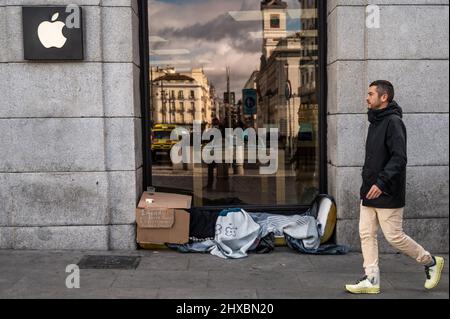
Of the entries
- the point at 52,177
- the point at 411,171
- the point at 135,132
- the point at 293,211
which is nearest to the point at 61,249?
the point at 52,177

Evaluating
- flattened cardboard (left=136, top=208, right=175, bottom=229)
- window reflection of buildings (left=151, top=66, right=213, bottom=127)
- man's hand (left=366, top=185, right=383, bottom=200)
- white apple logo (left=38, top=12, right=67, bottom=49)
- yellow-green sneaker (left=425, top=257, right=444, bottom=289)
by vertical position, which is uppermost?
white apple logo (left=38, top=12, right=67, bottom=49)

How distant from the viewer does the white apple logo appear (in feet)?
22.2

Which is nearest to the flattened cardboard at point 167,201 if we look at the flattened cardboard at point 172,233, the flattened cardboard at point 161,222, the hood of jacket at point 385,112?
the flattened cardboard at point 161,222

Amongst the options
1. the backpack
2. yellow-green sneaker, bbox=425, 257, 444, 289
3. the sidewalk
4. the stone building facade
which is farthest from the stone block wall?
yellow-green sneaker, bbox=425, 257, 444, 289

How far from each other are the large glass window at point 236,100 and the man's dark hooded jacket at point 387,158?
2.47 metres

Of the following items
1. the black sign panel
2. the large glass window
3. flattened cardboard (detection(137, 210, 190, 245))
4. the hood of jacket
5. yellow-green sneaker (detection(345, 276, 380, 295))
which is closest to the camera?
the hood of jacket

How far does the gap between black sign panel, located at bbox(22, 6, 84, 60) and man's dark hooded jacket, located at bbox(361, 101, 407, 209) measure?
363 centimetres

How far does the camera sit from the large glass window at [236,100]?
7.88 m

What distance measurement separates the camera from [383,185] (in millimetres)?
5145

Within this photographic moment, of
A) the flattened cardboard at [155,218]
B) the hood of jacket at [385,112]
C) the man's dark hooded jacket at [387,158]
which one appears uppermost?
the hood of jacket at [385,112]

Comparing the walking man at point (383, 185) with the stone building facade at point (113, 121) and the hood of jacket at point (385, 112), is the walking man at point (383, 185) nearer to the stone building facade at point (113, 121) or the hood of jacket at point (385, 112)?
the hood of jacket at point (385, 112)

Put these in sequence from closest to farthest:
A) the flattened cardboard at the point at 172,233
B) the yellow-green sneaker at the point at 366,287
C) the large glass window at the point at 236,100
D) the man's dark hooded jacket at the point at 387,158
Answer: the man's dark hooded jacket at the point at 387,158 → the yellow-green sneaker at the point at 366,287 → the flattened cardboard at the point at 172,233 → the large glass window at the point at 236,100

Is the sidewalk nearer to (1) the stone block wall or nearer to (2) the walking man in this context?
(2) the walking man

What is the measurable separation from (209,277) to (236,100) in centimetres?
308
